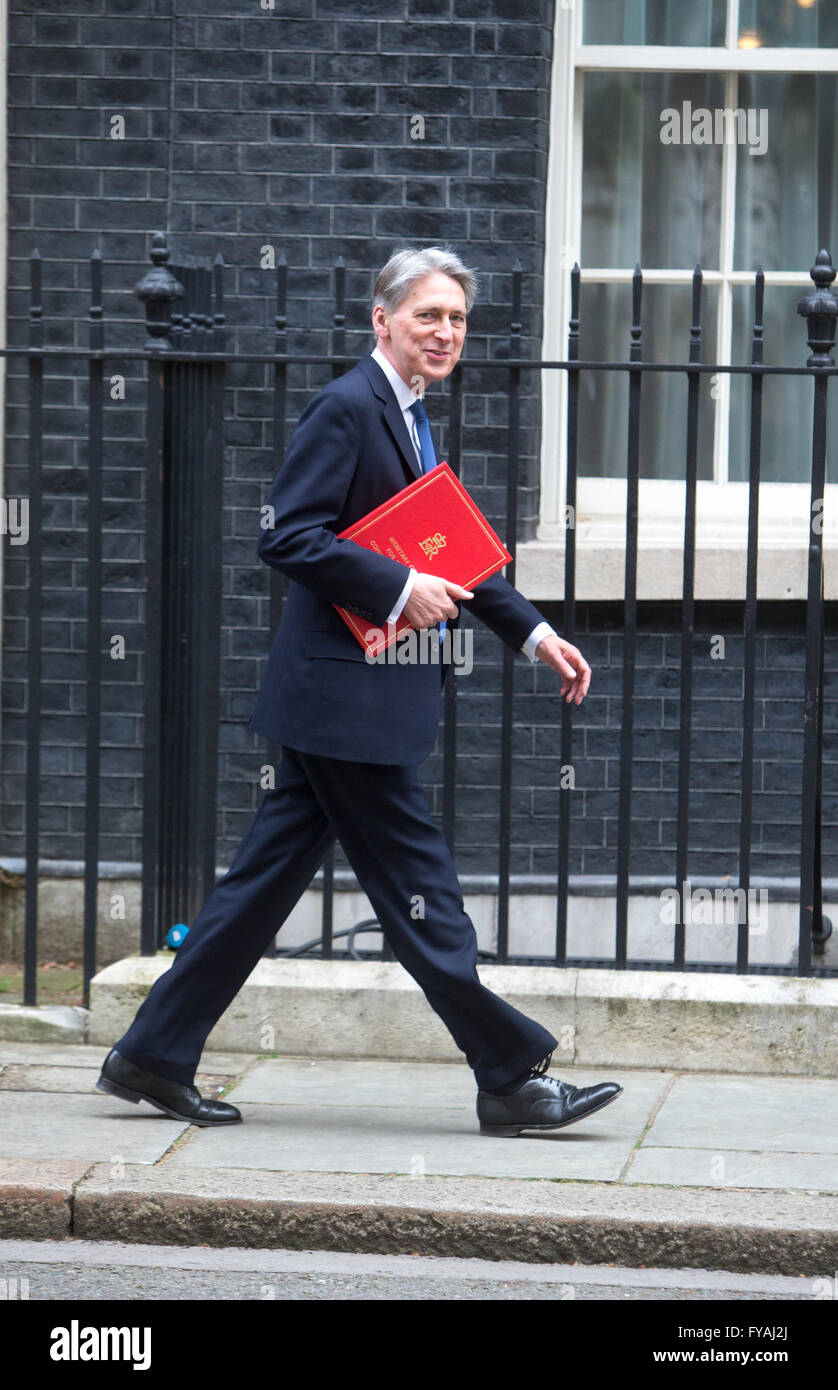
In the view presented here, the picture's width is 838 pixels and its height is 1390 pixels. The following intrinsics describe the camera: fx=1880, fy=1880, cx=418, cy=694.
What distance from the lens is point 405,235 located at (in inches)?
260

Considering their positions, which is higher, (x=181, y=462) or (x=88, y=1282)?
(x=181, y=462)

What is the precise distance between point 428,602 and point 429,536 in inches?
9.2

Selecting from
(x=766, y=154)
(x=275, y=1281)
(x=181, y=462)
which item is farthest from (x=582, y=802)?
(x=275, y=1281)

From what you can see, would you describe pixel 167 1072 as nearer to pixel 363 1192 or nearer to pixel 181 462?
pixel 363 1192

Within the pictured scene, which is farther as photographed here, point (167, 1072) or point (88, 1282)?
point (167, 1072)

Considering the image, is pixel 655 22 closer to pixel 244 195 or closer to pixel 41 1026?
pixel 244 195

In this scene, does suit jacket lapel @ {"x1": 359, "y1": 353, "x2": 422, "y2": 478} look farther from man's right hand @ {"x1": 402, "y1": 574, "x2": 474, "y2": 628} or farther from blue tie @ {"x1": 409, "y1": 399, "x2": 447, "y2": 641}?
man's right hand @ {"x1": 402, "y1": 574, "x2": 474, "y2": 628}

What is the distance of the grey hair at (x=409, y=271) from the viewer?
14.5 feet

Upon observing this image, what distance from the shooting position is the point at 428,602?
436 centimetres

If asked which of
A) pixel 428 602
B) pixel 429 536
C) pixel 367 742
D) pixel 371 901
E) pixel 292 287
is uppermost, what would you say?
pixel 292 287

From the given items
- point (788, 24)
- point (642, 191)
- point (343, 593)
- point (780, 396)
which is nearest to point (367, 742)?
point (343, 593)

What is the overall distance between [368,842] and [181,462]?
5.15ft

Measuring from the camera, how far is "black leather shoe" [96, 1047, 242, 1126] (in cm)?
478
